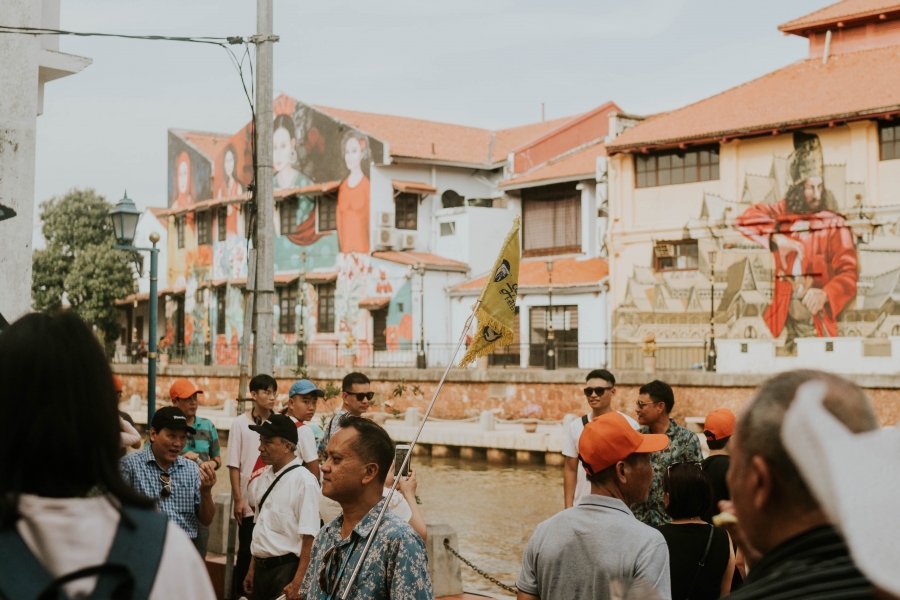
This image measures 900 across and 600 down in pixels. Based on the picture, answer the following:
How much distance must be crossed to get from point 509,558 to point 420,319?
2072 cm

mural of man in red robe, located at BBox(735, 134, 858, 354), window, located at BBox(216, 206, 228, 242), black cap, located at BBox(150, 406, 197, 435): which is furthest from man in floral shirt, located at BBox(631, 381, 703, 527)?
window, located at BBox(216, 206, 228, 242)

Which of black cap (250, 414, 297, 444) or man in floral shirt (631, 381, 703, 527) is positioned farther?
man in floral shirt (631, 381, 703, 527)

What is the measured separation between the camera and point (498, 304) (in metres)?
6.32

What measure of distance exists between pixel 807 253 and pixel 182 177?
29320 millimetres

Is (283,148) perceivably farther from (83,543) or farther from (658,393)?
(83,543)

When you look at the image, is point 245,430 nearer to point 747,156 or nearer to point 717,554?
point 717,554

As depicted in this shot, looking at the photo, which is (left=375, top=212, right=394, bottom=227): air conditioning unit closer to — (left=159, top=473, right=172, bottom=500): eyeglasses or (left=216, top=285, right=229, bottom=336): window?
(left=216, top=285, right=229, bottom=336): window

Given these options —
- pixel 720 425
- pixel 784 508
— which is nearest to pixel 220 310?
pixel 720 425

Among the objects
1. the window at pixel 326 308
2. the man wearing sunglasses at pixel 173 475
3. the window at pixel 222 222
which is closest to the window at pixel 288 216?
the window at pixel 326 308

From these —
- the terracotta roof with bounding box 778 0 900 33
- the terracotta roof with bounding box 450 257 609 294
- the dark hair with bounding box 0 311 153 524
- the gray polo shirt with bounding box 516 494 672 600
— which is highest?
the terracotta roof with bounding box 778 0 900 33

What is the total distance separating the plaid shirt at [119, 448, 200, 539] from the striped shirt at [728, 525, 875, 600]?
4645 millimetres

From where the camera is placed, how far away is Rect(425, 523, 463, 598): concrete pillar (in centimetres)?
805

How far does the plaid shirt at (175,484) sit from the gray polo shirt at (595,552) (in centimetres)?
292

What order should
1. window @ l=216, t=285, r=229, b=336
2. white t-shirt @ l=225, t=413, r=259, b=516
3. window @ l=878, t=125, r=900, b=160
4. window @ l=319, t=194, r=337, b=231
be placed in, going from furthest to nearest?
window @ l=216, t=285, r=229, b=336
window @ l=319, t=194, r=337, b=231
window @ l=878, t=125, r=900, b=160
white t-shirt @ l=225, t=413, r=259, b=516
